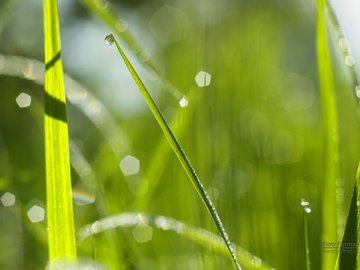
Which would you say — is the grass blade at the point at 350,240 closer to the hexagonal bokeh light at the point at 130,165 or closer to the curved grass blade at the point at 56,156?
the curved grass blade at the point at 56,156

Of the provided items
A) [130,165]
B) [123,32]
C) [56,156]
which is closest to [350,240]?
Result: [56,156]

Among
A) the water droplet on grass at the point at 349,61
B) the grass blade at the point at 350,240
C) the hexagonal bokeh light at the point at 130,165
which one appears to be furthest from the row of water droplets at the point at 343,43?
the hexagonal bokeh light at the point at 130,165

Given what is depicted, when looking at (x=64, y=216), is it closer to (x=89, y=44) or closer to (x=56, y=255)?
(x=56, y=255)

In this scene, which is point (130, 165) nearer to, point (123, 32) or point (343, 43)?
point (123, 32)

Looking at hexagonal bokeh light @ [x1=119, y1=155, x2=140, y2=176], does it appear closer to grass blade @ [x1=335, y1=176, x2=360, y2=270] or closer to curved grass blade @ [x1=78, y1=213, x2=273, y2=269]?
curved grass blade @ [x1=78, y1=213, x2=273, y2=269]

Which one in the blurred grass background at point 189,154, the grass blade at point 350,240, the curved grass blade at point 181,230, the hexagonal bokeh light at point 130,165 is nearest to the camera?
the grass blade at point 350,240

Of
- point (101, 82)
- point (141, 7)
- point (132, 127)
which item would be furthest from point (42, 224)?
point (141, 7)
